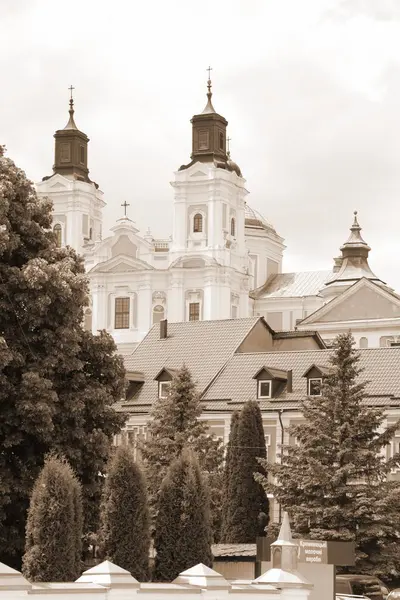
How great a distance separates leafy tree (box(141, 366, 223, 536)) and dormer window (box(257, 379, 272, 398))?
19.9 feet

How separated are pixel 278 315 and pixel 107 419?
7974cm

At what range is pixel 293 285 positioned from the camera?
12144 cm

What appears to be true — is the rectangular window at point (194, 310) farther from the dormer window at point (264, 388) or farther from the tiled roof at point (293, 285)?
the dormer window at point (264, 388)

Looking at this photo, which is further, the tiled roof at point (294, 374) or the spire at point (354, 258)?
the spire at point (354, 258)

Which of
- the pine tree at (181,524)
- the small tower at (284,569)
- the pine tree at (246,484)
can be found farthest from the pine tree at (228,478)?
the small tower at (284,569)

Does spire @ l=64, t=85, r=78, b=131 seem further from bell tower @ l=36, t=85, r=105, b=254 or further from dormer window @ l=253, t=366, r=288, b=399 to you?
dormer window @ l=253, t=366, r=288, b=399

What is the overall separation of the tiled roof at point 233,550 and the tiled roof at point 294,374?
12.1m

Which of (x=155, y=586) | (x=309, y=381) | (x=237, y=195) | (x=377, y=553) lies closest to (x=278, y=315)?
(x=237, y=195)

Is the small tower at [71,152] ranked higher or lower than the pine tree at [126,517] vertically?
higher

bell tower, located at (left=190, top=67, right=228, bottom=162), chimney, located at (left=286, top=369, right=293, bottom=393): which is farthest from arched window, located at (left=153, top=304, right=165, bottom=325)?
chimney, located at (left=286, top=369, right=293, bottom=393)

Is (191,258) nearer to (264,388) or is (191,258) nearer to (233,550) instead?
(264,388)

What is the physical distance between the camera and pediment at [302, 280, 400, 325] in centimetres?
9369

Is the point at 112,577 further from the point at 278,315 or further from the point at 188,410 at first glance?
the point at 278,315

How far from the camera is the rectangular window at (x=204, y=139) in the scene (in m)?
114
